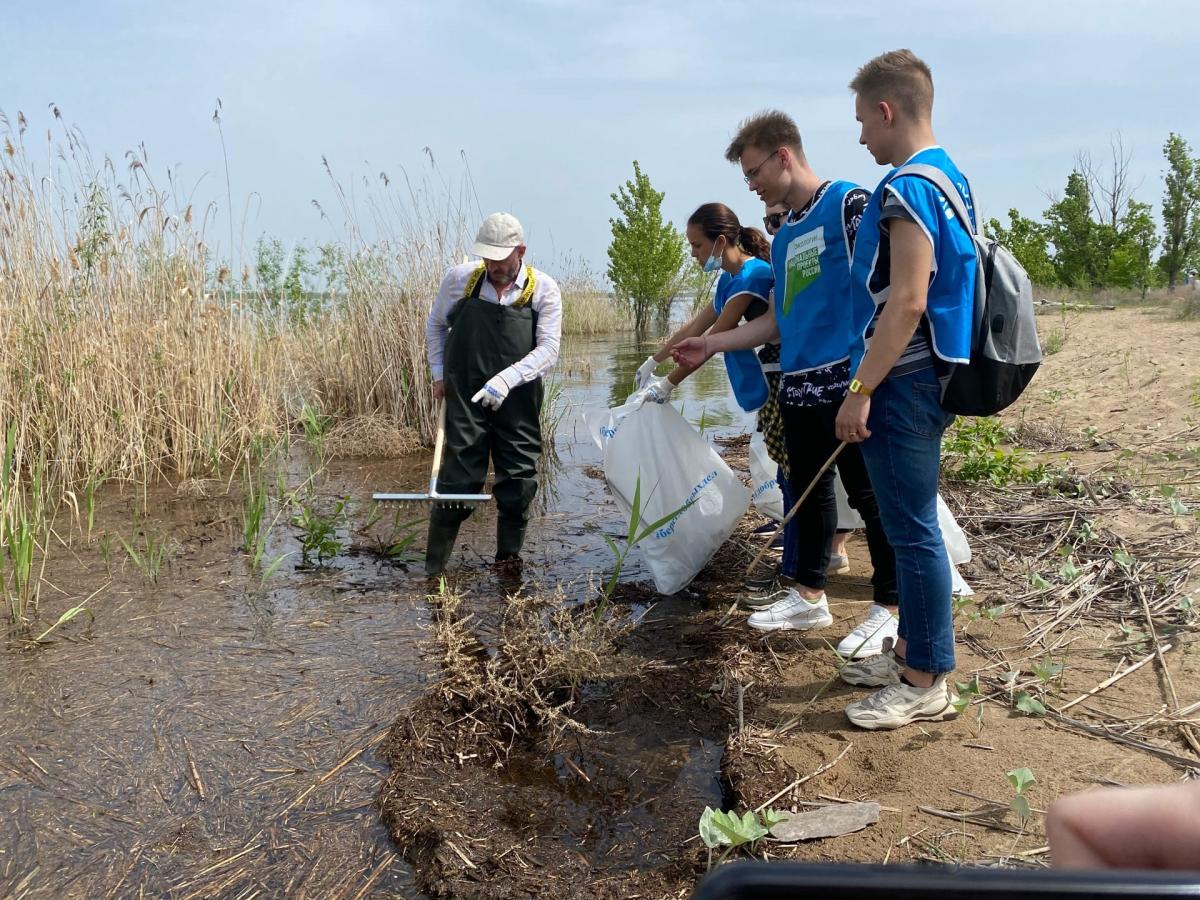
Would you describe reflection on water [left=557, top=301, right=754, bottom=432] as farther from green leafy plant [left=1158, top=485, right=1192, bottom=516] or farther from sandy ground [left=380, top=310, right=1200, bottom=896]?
green leafy plant [left=1158, top=485, right=1192, bottom=516]

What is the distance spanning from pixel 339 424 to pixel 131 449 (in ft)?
5.99

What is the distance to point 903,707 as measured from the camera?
8.17 ft

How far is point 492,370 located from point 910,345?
7.56 ft

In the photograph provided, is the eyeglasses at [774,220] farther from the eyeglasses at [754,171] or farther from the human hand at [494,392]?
the human hand at [494,392]

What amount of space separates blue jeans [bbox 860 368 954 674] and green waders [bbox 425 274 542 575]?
2.16m

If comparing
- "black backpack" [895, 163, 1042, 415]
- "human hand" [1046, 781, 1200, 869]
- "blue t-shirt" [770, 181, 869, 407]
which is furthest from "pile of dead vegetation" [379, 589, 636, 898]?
"black backpack" [895, 163, 1042, 415]

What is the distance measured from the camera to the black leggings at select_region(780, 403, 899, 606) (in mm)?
3043

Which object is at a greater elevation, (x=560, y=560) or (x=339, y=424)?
(x=339, y=424)

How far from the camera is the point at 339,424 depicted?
7.21 meters

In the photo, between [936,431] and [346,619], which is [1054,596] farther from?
[346,619]

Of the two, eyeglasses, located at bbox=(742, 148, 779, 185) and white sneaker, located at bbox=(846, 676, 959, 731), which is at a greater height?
eyeglasses, located at bbox=(742, 148, 779, 185)

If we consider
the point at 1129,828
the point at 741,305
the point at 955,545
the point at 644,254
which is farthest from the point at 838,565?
the point at 644,254

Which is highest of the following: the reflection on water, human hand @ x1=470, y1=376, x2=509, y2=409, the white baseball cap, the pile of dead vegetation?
the white baseball cap

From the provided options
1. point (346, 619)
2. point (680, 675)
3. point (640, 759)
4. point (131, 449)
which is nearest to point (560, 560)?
point (346, 619)
